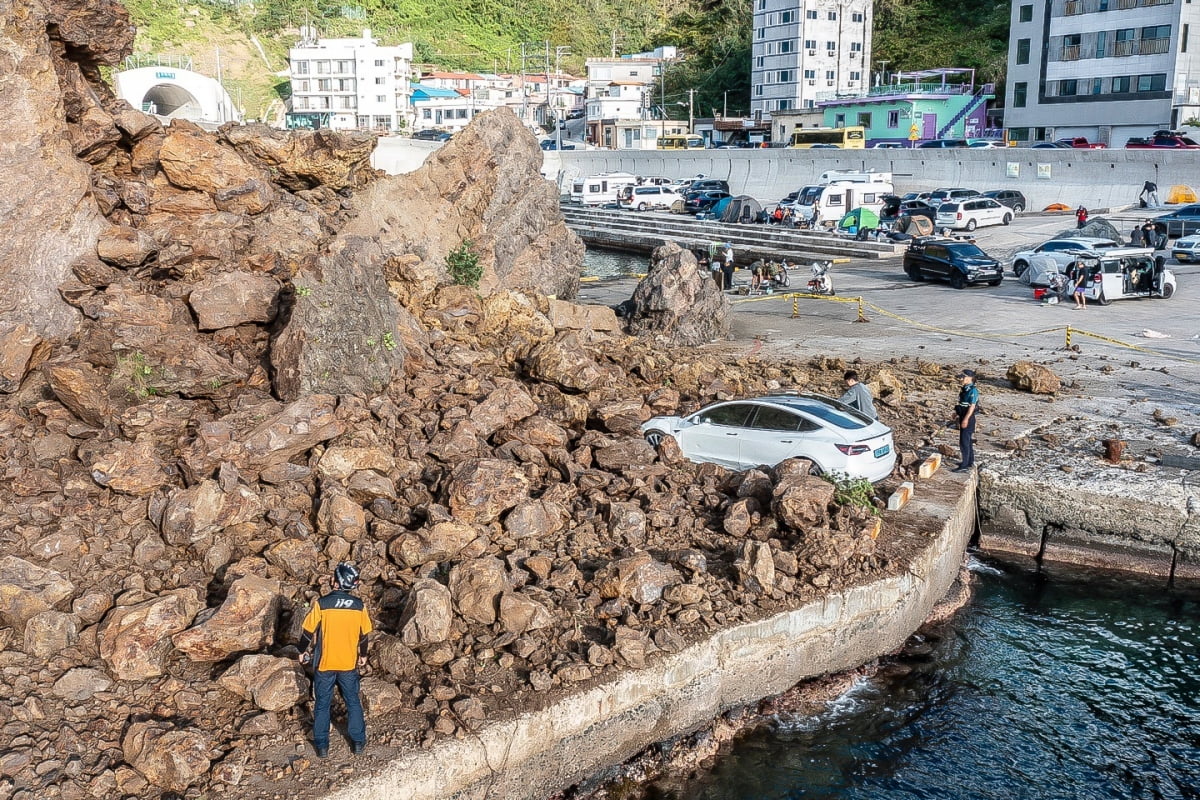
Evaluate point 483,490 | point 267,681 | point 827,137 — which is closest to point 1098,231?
point 483,490

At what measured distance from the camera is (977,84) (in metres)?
85.4

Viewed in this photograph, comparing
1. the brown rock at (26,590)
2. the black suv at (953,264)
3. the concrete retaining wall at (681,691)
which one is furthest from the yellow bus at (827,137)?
the brown rock at (26,590)

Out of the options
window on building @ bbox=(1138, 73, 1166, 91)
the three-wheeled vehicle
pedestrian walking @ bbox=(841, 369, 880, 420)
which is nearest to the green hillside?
window on building @ bbox=(1138, 73, 1166, 91)

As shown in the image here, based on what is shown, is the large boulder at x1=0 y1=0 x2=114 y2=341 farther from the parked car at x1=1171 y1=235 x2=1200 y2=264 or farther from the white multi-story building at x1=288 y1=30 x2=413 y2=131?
the white multi-story building at x1=288 y1=30 x2=413 y2=131

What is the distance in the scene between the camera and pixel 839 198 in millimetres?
50938

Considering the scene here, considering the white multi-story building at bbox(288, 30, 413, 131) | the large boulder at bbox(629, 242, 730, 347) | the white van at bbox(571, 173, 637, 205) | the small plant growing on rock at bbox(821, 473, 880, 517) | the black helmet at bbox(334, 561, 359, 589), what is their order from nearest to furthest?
the black helmet at bbox(334, 561, 359, 589)
the small plant growing on rock at bbox(821, 473, 880, 517)
the large boulder at bbox(629, 242, 730, 347)
the white van at bbox(571, 173, 637, 205)
the white multi-story building at bbox(288, 30, 413, 131)

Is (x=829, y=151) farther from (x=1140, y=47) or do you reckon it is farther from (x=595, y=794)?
(x=595, y=794)

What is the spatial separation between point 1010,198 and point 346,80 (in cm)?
6041

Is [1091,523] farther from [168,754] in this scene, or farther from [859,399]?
[168,754]

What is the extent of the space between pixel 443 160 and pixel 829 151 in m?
38.4

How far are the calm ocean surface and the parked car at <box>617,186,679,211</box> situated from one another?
163ft

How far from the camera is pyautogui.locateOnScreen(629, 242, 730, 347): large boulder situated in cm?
2681

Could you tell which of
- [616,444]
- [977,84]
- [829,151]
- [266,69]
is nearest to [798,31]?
[977,84]

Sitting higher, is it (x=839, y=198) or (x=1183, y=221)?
(x=839, y=198)
